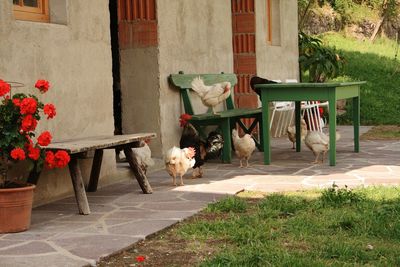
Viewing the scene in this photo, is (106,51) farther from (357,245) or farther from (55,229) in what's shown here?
(357,245)

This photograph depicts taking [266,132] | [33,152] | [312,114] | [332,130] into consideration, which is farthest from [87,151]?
[312,114]

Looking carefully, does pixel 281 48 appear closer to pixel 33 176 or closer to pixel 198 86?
pixel 198 86

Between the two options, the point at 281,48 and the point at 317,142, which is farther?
the point at 281,48

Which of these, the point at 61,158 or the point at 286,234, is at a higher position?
the point at 61,158

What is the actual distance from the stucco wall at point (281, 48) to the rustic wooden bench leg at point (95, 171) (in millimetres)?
5649

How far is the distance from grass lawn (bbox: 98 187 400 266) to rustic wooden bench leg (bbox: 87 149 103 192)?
150cm

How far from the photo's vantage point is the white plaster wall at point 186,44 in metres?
8.65

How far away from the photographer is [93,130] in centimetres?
720

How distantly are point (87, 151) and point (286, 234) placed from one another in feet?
6.49

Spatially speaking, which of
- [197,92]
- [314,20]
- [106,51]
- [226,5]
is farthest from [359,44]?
[106,51]

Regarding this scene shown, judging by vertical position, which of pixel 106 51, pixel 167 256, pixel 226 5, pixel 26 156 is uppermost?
pixel 226 5

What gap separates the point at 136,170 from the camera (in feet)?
21.8

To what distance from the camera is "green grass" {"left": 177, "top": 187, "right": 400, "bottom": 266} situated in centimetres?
422

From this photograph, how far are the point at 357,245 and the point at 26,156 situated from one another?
251cm
